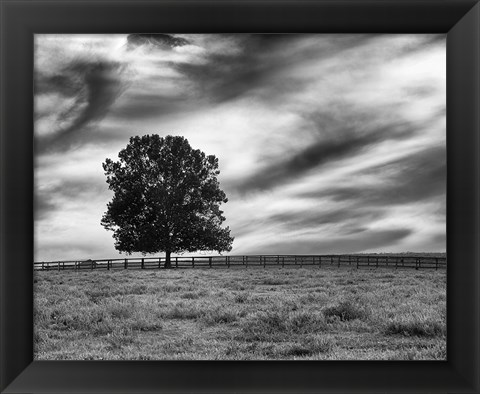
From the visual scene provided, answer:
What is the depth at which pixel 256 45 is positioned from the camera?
726 centimetres

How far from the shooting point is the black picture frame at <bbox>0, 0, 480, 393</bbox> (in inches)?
79.9

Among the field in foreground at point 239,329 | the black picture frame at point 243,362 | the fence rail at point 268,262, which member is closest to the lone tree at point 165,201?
the fence rail at point 268,262

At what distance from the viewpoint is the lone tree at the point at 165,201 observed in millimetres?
14094

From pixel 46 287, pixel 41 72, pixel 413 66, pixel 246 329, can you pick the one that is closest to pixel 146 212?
pixel 46 287

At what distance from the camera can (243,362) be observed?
2053 millimetres

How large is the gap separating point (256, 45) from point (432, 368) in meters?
6.19
